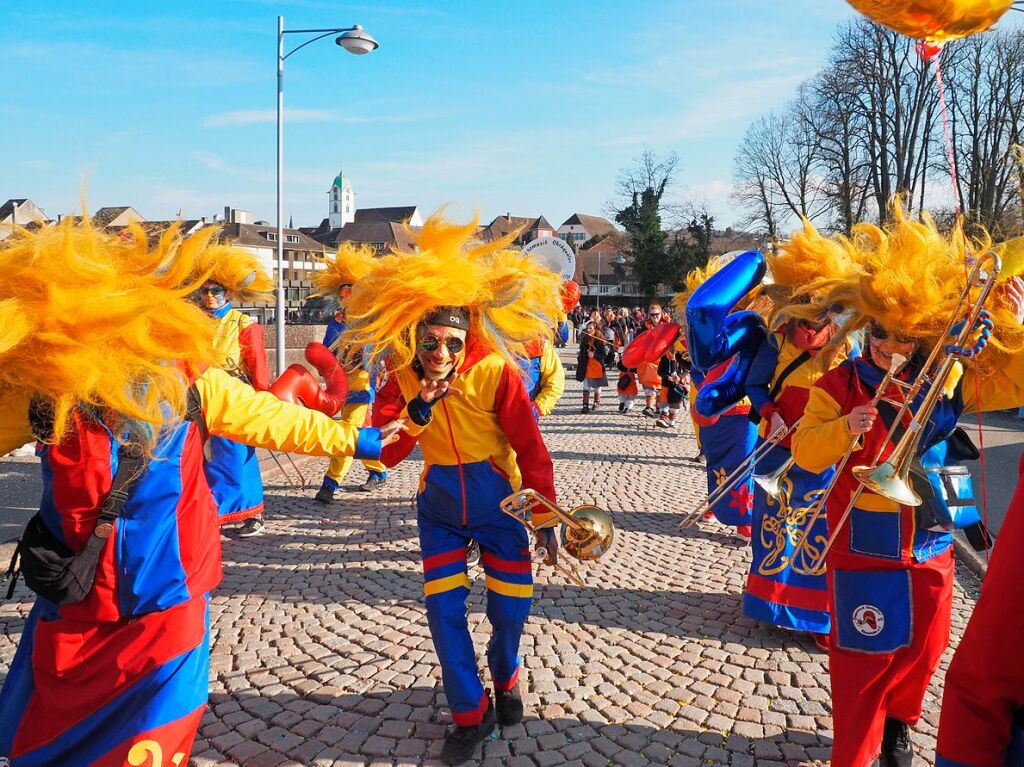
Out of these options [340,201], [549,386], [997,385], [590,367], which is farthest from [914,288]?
[340,201]

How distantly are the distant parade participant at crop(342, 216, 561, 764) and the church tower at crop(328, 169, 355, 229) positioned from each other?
125031mm

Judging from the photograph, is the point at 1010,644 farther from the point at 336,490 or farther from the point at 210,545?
the point at 336,490

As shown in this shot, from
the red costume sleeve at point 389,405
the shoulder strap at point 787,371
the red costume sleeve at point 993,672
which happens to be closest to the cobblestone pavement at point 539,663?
the red costume sleeve at point 389,405

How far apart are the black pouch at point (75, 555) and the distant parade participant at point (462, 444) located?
45.3 inches

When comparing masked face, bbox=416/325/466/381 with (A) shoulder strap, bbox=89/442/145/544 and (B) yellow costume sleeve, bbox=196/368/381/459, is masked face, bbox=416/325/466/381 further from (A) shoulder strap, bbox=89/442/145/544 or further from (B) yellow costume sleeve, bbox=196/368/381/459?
(A) shoulder strap, bbox=89/442/145/544

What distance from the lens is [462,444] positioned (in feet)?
10.8

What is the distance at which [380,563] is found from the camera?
5699 mm

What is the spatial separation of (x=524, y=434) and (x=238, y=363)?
3.09 meters

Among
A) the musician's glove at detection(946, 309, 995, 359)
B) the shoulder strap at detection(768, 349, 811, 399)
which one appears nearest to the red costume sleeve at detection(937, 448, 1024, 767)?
the musician's glove at detection(946, 309, 995, 359)

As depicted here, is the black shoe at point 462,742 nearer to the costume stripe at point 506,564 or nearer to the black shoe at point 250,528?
the costume stripe at point 506,564

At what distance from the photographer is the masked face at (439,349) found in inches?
129

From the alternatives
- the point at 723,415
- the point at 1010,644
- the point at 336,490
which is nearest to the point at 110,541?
the point at 1010,644

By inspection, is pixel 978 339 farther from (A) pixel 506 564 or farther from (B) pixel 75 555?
(B) pixel 75 555

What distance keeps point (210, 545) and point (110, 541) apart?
0.35 metres
